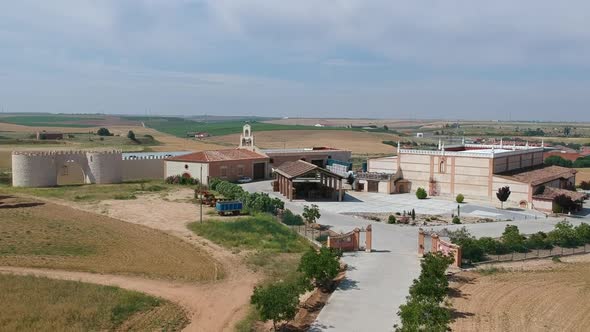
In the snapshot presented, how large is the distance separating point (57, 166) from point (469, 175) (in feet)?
128

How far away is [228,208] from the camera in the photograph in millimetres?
35688

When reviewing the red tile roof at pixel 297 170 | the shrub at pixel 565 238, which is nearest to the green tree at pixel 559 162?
the red tile roof at pixel 297 170

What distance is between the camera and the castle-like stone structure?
48312mm

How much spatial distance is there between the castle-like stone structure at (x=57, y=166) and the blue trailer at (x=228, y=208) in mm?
21163

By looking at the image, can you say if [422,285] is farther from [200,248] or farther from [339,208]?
[339,208]

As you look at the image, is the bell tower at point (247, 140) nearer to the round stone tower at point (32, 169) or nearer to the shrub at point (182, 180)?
the shrub at point (182, 180)

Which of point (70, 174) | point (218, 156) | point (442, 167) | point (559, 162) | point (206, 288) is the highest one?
point (218, 156)

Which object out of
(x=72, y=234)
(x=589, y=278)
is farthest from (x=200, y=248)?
(x=589, y=278)

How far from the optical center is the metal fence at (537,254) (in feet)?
86.3

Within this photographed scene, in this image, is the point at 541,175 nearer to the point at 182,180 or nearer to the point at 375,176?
the point at 375,176

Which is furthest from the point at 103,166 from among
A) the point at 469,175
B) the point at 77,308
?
the point at 77,308

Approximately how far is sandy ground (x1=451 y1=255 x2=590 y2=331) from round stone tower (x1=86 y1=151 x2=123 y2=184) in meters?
38.7

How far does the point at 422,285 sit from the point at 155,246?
47.2 ft

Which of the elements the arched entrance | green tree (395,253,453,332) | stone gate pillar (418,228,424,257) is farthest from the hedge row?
the arched entrance
